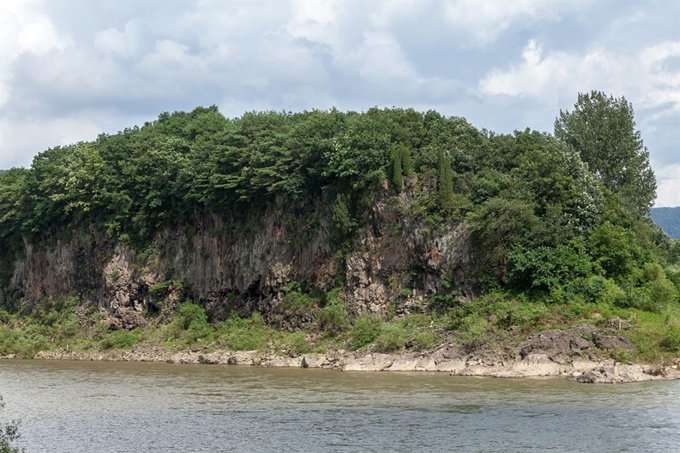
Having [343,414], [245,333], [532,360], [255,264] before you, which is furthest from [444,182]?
[343,414]

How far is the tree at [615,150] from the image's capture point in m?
66.9

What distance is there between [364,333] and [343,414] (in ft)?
64.2

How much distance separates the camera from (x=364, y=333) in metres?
55.6

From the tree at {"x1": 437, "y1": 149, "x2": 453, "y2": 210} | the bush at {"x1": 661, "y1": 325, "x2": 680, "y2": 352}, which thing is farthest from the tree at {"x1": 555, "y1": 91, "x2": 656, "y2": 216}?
the bush at {"x1": 661, "y1": 325, "x2": 680, "y2": 352}

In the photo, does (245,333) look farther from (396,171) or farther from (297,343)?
(396,171)

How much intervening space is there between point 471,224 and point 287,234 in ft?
55.8

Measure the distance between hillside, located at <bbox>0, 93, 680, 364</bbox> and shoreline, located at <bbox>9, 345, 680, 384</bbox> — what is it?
4.66ft

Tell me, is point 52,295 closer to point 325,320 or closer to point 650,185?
→ point 325,320

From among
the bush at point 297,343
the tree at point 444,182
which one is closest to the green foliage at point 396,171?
the tree at point 444,182

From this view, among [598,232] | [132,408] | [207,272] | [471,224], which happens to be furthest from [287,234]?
[132,408]

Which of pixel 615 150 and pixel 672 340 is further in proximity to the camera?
pixel 615 150

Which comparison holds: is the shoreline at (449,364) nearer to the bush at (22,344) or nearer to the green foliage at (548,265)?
the green foliage at (548,265)

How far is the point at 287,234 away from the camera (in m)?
68.1

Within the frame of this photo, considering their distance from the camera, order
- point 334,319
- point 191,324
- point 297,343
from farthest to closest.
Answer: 1. point 191,324
2. point 334,319
3. point 297,343
